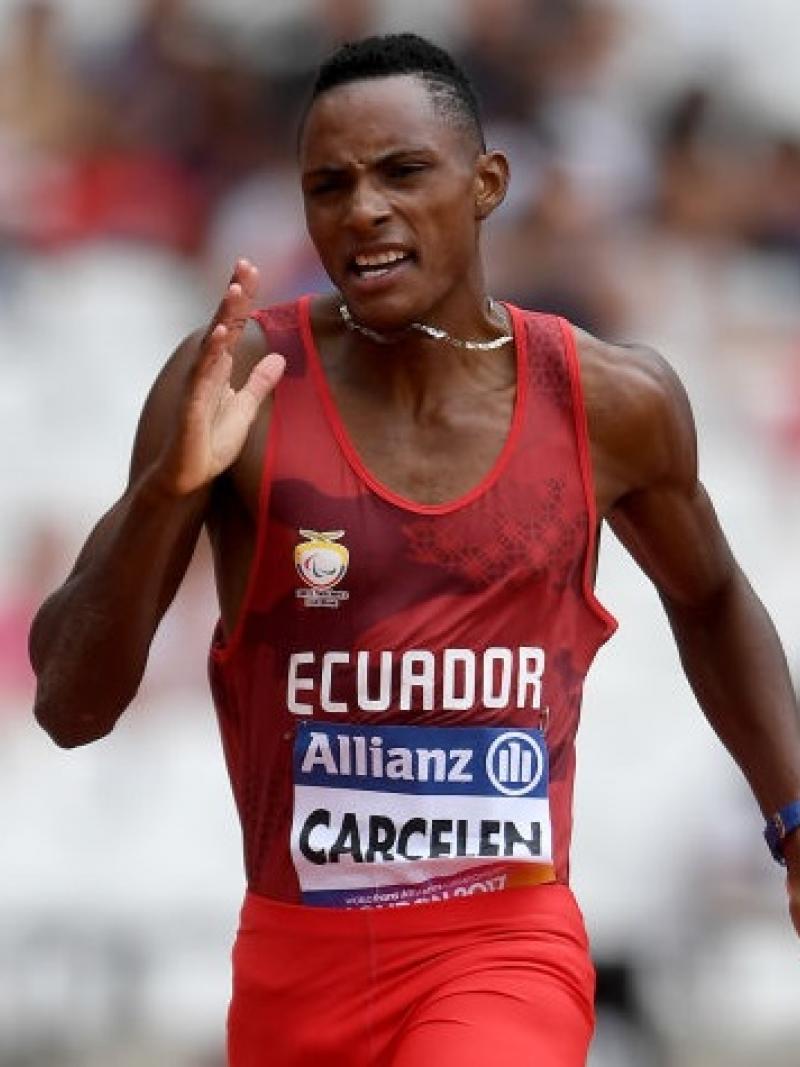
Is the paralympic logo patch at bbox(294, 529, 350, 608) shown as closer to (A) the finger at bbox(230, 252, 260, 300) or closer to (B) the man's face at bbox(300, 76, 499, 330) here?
(B) the man's face at bbox(300, 76, 499, 330)

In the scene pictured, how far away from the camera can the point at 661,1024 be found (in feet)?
24.8

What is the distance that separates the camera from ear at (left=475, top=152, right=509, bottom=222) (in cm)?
438

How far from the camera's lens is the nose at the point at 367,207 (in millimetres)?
4125

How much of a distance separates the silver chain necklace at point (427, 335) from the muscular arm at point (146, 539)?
0.69 feet

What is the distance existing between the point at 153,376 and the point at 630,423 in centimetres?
335

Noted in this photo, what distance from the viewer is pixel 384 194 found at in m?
4.17

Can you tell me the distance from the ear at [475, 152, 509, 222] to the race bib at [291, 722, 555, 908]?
2.94 ft

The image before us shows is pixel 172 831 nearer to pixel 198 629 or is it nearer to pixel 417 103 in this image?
pixel 198 629

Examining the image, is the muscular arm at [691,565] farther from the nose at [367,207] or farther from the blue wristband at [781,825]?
the nose at [367,207]

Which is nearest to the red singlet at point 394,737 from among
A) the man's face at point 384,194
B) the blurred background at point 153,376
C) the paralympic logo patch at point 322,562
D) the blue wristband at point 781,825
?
the paralympic logo patch at point 322,562

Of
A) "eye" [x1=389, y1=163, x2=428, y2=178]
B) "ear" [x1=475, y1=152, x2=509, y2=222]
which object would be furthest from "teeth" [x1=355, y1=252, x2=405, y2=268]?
"ear" [x1=475, y1=152, x2=509, y2=222]

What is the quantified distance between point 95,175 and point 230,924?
2238 millimetres

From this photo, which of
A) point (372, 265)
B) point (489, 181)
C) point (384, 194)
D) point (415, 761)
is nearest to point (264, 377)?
point (372, 265)

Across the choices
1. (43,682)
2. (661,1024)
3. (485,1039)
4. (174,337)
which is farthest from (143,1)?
(485,1039)
